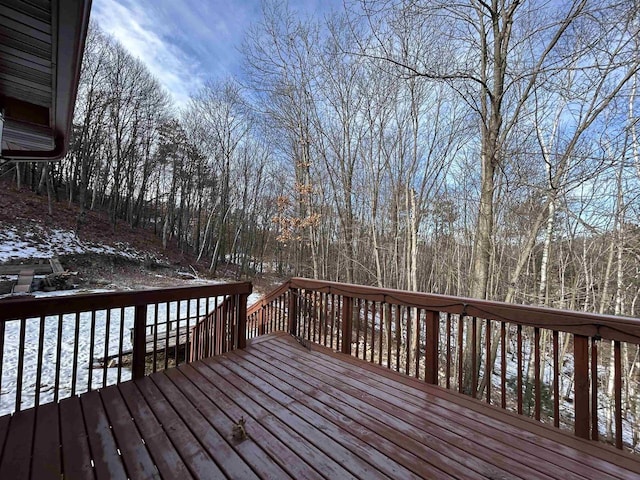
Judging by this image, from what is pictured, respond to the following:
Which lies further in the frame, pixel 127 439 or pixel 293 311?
pixel 293 311

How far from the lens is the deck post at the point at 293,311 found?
376 cm

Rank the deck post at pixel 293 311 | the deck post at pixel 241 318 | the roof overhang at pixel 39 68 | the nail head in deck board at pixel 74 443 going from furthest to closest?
the deck post at pixel 293 311
the deck post at pixel 241 318
the nail head in deck board at pixel 74 443
the roof overhang at pixel 39 68

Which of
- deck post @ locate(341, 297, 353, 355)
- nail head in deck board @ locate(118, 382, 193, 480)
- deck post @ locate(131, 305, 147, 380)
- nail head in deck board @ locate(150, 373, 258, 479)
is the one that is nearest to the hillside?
deck post @ locate(131, 305, 147, 380)

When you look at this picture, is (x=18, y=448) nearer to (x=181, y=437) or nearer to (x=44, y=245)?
(x=181, y=437)

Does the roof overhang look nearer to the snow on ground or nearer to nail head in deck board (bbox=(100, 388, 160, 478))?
nail head in deck board (bbox=(100, 388, 160, 478))

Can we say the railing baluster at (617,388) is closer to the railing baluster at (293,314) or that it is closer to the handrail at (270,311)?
the railing baluster at (293,314)

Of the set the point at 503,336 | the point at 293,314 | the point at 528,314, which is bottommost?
the point at 293,314

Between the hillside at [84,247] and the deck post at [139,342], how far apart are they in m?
8.58

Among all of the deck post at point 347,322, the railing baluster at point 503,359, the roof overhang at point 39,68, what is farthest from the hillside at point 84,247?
the railing baluster at point 503,359

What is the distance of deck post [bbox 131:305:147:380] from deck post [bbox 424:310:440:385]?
99.5 inches

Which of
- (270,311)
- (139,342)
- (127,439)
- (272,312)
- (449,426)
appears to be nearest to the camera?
(127,439)

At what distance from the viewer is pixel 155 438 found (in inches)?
63.9

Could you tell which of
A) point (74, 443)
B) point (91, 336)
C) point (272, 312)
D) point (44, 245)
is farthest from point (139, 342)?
point (44, 245)

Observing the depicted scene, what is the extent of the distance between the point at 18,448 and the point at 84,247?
13.5m
